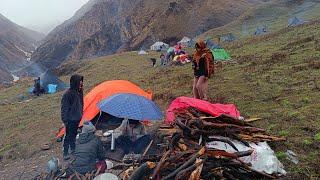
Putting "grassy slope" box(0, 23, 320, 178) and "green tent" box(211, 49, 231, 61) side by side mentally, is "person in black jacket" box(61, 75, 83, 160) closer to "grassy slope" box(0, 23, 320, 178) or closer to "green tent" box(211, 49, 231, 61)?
"grassy slope" box(0, 23, 320, 178)

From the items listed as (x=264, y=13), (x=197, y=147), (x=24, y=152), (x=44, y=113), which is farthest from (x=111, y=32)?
(x=197, y=147)

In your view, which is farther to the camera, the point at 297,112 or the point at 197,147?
the point at 297,112

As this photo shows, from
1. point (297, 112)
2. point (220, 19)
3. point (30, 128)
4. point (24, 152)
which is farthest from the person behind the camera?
point (220, 19)

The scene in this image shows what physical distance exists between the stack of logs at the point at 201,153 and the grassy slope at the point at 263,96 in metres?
0.81

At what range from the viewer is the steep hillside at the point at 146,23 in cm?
6756

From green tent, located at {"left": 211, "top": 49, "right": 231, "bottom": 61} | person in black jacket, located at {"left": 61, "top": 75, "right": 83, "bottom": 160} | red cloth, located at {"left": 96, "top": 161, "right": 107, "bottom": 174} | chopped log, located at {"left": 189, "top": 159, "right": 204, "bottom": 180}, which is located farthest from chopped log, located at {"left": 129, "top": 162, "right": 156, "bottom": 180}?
green tent, located at {"left": 211, "top": 49, "right": 231, "bottom": 61}

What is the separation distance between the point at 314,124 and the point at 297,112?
3.29 feet

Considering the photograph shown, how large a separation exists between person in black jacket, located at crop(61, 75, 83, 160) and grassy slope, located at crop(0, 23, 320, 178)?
2.78m

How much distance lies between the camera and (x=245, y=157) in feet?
26.2

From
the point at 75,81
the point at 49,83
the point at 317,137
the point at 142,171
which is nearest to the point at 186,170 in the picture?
the point at 142,171

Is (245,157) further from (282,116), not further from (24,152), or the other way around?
(24,152)

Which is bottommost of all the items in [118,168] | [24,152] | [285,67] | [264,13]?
[24,152]

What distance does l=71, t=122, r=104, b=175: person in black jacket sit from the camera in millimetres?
8836

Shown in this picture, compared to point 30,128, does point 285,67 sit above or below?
above
